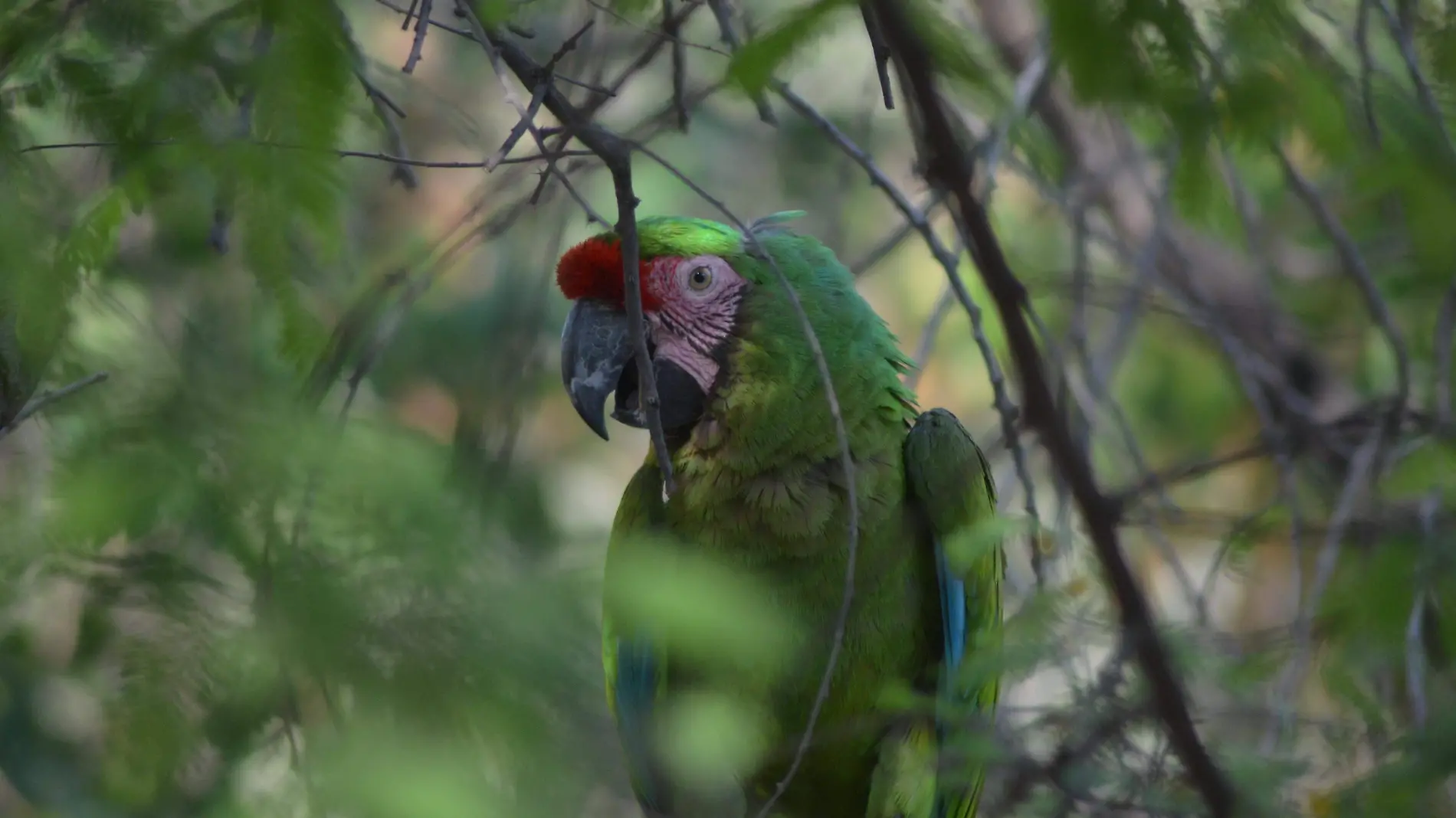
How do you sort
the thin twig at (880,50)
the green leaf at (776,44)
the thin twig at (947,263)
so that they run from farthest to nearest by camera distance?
the thin twig at (947,263)
the thin twig at (880,50)
the green leaf at (776,44)

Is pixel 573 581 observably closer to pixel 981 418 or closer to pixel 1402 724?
pixel 1402 724

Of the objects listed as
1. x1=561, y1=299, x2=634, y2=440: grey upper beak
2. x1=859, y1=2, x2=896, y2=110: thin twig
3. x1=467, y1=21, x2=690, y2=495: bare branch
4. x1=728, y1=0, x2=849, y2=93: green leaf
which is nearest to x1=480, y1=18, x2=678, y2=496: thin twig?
x1=467, y1=21, x2=690, y2=495: bare branch

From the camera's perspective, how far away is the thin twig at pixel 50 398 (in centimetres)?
98

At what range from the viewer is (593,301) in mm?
2312

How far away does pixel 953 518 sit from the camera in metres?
2.25

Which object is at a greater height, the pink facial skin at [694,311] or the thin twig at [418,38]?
the thin twig at [418,38]

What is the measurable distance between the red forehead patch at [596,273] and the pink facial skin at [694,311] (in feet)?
0.10

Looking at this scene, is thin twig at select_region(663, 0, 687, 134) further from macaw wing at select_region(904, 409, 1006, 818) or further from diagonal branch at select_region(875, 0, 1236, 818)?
macaw wing at select_region(904, 409, 1006, 818)

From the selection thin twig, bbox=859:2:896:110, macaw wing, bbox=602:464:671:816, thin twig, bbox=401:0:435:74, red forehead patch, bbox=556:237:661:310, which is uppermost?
thin twig, bbox=859:2:896:110

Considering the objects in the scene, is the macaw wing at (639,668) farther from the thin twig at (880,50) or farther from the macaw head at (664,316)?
the thin twig at (880,50)

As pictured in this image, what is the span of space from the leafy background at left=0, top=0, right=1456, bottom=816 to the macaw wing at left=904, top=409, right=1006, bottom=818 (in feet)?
0.51

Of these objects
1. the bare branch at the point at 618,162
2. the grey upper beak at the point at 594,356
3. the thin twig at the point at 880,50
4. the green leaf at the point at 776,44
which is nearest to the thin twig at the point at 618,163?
the bare branch at the point at 618,162

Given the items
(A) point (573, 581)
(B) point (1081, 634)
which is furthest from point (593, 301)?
(A) point (573, 581)

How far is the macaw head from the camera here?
7.41 ft
